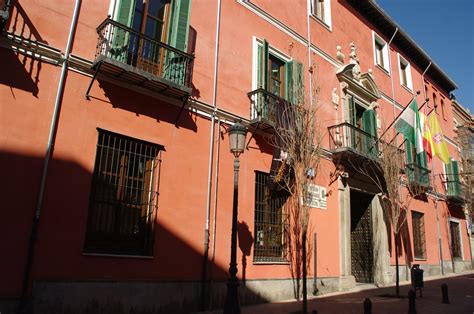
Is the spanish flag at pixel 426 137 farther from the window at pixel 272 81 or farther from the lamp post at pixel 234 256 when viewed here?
the lamp post at pixel 234 256

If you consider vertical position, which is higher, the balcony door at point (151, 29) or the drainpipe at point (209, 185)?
the balcony door at point (151, 29)

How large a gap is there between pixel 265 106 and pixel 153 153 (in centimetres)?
374

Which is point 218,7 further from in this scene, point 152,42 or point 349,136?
point 349,136

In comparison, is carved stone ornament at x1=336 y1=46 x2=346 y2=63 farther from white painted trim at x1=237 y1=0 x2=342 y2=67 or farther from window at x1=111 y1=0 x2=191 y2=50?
window at x1=111 y1=0 x2=191 y2=50

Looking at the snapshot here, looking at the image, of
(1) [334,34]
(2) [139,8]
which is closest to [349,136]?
(1) [334,34]

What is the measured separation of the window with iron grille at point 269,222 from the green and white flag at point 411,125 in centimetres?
641

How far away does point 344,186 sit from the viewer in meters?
13.4

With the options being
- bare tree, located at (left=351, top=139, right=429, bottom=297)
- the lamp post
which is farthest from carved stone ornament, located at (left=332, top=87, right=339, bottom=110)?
the lamp post

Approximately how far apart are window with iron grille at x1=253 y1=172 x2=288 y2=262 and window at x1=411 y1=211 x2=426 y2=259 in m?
9.47

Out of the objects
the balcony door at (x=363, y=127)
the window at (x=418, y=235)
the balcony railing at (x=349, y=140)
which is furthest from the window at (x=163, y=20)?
the window at (x=418, y=235)

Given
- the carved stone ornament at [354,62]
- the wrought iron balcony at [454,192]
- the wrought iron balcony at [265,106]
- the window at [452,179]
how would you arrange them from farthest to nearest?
the window at [452,179]
the wrought iron balcony at [454,192]
the carved stone ornament at [354,62]
the wrought iron balcony at [265,106]

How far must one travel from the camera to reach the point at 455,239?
875 inches

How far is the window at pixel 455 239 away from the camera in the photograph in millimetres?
21578

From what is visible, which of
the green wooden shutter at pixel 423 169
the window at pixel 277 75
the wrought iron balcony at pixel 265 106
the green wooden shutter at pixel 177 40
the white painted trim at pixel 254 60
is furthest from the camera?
the green wooden shutter at pixel 423 169
